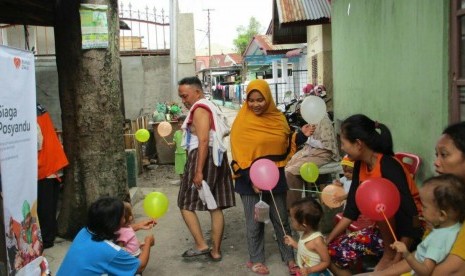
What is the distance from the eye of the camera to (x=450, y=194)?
201 cm

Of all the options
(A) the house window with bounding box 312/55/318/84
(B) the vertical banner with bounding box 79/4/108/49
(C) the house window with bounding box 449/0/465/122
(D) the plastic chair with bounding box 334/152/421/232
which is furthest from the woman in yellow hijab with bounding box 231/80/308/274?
(A) the house window with bounding box 312/55/318/84

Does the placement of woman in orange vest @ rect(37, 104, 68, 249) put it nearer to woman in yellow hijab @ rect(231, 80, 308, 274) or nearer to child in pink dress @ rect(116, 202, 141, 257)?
child in pink dress @ rect(116, 202, 141, 257)

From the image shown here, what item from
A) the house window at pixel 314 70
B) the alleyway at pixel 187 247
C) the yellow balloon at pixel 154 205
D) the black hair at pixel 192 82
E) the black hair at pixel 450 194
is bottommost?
the alleyway at pixel 187 247

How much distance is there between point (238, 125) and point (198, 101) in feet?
1.48

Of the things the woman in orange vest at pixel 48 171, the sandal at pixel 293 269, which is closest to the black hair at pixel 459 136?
the sandal at pixel 293 269

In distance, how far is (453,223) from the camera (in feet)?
6.79

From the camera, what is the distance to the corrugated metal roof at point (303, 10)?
8.91 metres

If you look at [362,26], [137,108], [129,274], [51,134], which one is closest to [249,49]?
[137,108]

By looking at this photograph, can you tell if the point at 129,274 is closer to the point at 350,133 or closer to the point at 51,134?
the point at 350,133

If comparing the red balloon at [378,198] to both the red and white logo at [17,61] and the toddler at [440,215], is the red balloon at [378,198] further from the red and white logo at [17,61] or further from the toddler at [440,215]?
the red and white logo at [17,61]

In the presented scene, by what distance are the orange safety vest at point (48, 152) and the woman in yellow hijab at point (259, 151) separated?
1.77 meters

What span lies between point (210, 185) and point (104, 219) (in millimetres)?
1499

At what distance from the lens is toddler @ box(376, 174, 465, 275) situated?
2014 millimetres

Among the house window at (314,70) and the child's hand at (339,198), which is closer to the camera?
the child's hand at (339,198)
